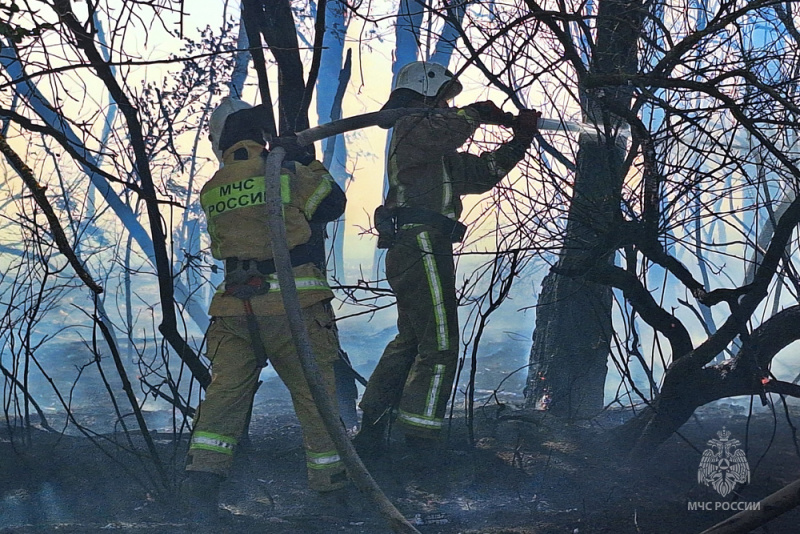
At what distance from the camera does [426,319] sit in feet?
10.7

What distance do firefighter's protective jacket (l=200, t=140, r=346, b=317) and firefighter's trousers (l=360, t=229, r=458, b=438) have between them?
426 mm

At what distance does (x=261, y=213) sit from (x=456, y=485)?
4.64ft

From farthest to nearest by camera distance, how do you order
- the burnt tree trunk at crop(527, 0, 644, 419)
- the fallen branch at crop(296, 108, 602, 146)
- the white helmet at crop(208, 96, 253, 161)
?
the burnt tree trunk at crop(527, 0, 644, 419), the white helmet at crop(208, 96, 253, 161), the fallen branch at crop(296, 108, 602, 146)

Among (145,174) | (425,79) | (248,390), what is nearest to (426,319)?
(248,390)

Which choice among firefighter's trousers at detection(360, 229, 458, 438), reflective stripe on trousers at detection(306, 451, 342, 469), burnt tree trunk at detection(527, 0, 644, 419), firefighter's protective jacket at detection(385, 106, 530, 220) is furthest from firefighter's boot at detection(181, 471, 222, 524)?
burnt tree trunk at detection(527, 0, 644, 419)

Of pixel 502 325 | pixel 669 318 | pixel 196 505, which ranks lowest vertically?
pixel 196 505

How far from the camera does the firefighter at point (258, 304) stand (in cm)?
292

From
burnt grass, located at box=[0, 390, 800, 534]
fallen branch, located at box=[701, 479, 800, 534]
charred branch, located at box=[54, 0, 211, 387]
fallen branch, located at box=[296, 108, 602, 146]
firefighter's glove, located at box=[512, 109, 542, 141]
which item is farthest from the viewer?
firefighter's glove, located at box=[512, 109, 542, 141]

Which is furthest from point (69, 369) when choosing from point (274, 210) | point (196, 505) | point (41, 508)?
point (274, 210)

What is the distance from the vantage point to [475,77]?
384 cm

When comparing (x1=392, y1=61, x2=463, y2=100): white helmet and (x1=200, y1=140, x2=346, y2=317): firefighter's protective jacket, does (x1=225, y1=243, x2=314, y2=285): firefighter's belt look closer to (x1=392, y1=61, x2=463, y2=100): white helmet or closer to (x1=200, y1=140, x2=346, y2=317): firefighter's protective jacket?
(x1=200, y1=140, x2=346, y2=317): firefighter's protective jacket

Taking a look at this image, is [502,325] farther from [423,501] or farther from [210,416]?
[210,416]

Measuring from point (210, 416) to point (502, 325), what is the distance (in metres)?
3.11

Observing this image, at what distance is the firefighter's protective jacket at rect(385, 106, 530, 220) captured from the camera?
3.05 metres
